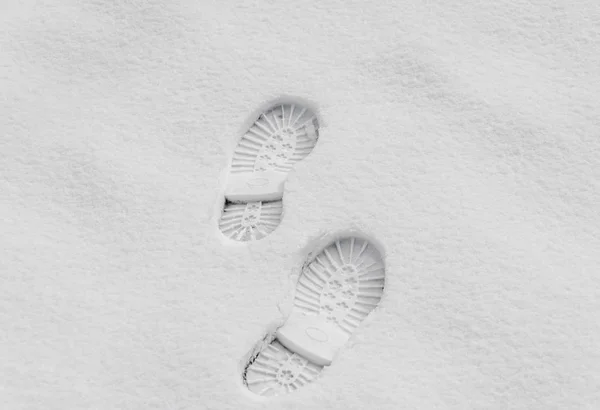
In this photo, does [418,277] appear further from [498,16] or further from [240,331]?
[498,16]

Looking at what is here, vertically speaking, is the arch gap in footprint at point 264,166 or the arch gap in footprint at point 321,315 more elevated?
the arch gap in footprint at point 264,166

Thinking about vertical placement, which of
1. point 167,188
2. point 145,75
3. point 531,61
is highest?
point 531,61

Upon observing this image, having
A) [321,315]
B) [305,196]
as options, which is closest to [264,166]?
[305,196]

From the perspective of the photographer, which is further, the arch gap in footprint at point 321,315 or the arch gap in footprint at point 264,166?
the arch gap in footprint at point 264,166

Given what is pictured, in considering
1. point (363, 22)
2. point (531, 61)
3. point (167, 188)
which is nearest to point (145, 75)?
point (167, 188)

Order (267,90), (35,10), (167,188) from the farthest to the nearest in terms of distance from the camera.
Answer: (35,10)
(267,90)
(167,188)
